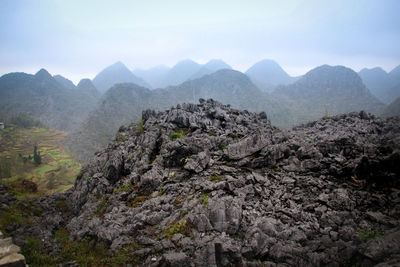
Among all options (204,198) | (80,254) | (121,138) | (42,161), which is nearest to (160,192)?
(204,198)

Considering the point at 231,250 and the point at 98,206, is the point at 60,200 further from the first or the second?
the point at 231,250

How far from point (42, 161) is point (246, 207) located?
122m

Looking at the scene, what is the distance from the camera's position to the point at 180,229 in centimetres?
1041

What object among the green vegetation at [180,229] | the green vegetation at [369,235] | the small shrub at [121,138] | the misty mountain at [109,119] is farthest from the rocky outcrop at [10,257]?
the misty mountain at [109,119]

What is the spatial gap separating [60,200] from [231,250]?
23.9 metres

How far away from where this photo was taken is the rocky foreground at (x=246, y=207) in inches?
340

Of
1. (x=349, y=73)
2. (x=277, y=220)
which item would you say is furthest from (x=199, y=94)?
(x=277, y=220)

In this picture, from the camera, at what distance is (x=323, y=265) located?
7.91 meters

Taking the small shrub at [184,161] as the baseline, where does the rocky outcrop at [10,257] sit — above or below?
below

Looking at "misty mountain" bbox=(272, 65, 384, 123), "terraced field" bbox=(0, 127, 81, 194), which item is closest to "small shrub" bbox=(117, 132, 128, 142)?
"terraced field" bbox=(0, 127, 81, 194)

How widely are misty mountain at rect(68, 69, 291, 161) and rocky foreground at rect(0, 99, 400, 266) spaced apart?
114m

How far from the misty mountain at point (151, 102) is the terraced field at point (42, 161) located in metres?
11.3

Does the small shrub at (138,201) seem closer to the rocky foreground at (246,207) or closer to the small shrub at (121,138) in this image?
the rocky foreground at (246,207)

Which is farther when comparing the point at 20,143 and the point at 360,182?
the point at 20,143
